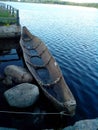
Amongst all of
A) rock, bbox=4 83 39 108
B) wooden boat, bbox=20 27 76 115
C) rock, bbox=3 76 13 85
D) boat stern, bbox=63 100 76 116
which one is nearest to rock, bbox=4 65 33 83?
rock, bbox=3 76 13 85

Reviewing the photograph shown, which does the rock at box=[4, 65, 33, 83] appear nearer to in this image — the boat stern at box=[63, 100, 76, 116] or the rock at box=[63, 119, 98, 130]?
the boat stern at box=[63, 100, 76, 116]

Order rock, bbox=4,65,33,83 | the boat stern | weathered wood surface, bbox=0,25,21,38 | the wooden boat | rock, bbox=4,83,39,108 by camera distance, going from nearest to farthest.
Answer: the boat stern < the wooden boat < rock, bbox=4,83,39,108 < rock, bbox=4,65,33,83 < weathered wood surface, bbox=0,25,21,38

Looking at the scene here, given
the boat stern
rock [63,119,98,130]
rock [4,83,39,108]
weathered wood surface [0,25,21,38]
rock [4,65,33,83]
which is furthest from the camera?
weathered wood surface [0,25,21,38]

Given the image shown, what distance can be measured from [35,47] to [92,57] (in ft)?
23.7

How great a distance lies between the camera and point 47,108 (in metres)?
14.4

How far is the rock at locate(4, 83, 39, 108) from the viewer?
45.2 ft

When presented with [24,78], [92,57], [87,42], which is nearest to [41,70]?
[24,78]

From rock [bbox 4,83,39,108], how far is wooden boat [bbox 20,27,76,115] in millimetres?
792

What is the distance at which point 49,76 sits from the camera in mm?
18031

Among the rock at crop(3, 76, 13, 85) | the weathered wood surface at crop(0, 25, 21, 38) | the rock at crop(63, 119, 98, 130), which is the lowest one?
the weathered wood surface at crop(0, 25, 21, 38)

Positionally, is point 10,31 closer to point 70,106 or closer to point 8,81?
point 8,81

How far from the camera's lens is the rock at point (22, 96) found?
543 inches

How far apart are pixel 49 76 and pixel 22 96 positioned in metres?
4.75

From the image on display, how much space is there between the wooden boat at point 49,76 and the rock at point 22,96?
0.79 m
